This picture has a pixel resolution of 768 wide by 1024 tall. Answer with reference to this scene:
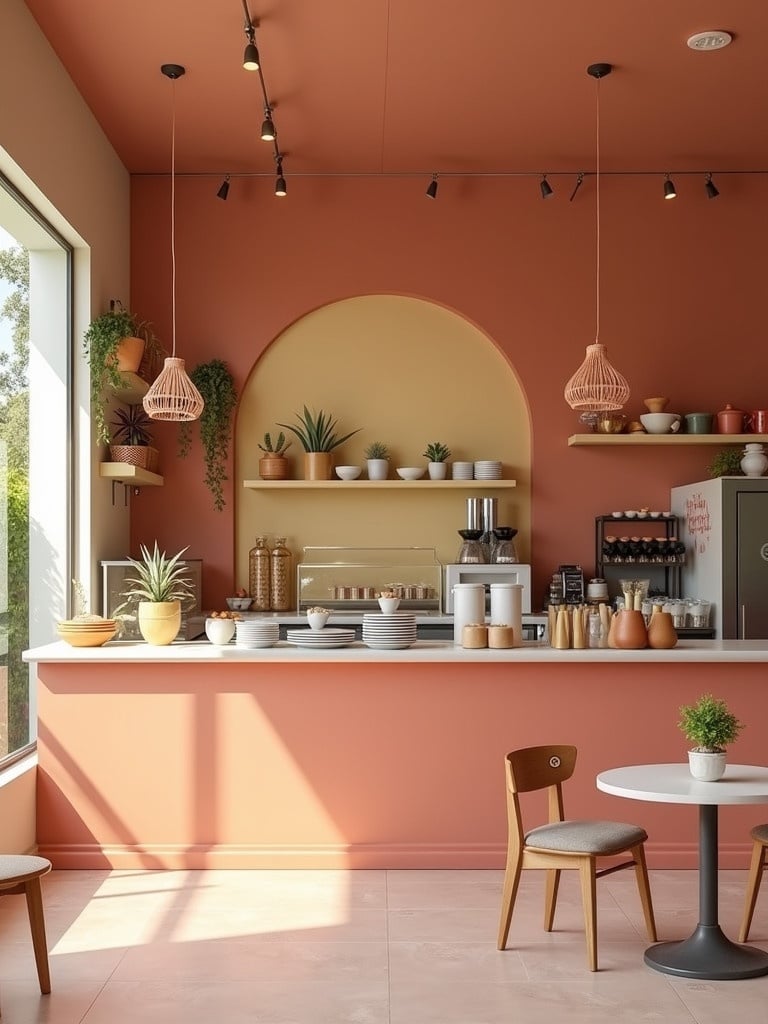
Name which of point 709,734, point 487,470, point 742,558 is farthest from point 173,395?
point 742,558

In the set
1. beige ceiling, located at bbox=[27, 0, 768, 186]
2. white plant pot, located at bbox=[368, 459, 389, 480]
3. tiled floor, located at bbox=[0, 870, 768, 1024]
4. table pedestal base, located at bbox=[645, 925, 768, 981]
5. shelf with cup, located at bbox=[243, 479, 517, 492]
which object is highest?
beige ceiling, located at bbox=[27, 0, 768, 186]

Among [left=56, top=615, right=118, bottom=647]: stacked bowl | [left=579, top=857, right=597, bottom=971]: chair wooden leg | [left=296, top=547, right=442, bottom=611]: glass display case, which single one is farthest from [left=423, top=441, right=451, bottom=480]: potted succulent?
[left=579, top=857, right=597, bottom=971]: chair wooden leg

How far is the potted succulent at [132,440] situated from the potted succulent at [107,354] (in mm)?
164

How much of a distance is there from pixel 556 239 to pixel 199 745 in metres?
3.86

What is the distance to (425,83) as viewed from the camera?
567cm

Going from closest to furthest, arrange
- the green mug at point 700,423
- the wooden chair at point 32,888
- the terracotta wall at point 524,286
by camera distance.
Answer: the wooden chair at point 32,888 < the green mug at point 700,423 < the terracotta wall at point 524,286

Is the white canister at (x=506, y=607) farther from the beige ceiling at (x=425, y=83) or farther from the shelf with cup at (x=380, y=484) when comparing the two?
the beige ceiling at (x=425, y=83)

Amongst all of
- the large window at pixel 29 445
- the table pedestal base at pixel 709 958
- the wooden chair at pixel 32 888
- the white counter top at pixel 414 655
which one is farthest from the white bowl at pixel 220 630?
the table pedestal base at pixel 709 958

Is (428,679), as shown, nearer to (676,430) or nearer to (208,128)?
(676,430)

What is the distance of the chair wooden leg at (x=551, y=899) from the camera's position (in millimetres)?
4145

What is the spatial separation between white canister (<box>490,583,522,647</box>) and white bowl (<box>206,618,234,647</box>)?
1.17 m

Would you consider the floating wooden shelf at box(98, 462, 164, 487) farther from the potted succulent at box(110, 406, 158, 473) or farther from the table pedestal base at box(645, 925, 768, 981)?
the table pedestal base at box(645, 925, 768, 981)

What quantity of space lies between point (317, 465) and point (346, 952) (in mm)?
3477

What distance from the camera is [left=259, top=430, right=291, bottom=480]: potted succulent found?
22.7ft
